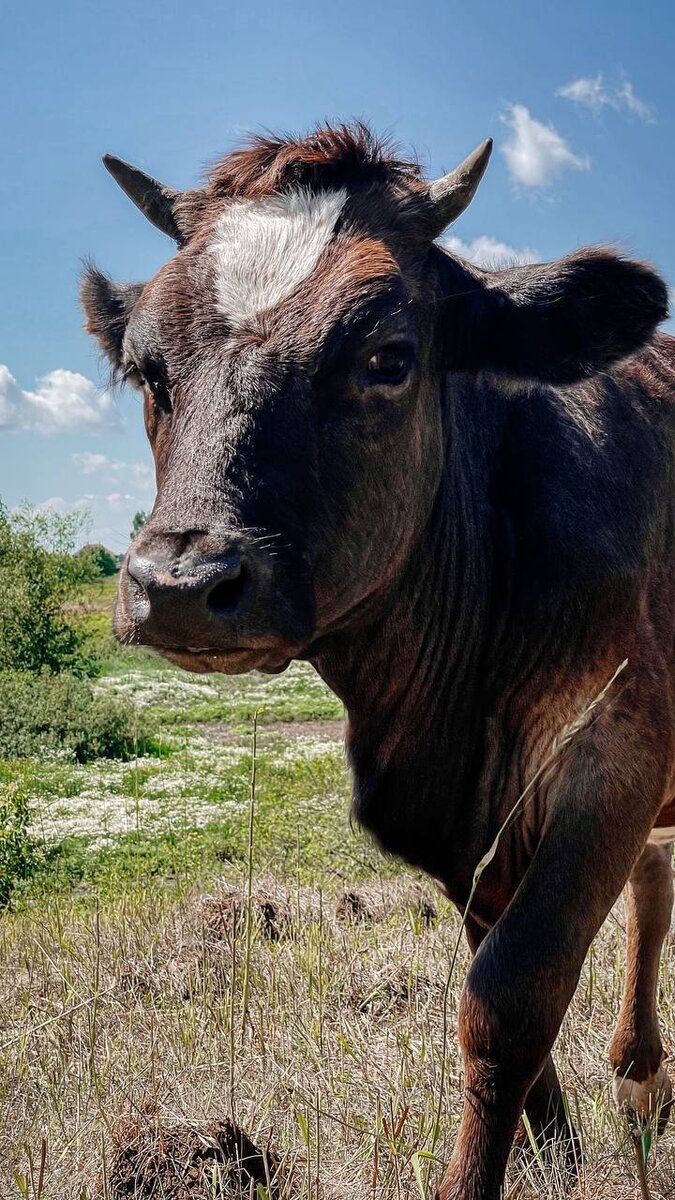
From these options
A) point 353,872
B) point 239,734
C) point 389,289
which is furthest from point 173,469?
point 239,734

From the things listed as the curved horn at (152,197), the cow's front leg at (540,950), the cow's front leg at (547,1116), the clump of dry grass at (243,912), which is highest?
the curved horn at (152,197)

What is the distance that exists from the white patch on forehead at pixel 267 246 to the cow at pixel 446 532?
1 centimetres

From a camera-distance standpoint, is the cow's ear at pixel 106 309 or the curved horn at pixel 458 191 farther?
the cow's ear at pixel 106 309

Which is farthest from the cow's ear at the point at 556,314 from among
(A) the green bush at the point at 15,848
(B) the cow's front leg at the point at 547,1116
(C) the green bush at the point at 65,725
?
(C) the green bush at the point at 65,725

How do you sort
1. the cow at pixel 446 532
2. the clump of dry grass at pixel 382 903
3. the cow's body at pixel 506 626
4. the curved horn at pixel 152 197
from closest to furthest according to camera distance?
the cow at pixel 446 532
the cow's body at pixel 506 626
the curved horn at pixel 152 197
the clump of dry grass at pixel 382 903

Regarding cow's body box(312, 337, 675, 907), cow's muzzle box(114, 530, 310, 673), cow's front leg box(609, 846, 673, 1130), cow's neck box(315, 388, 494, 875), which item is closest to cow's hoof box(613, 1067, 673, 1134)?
cow's front leg box(609, 846, 673, 1130)

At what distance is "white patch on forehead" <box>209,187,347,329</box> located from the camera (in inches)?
137

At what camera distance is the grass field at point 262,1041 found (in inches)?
136

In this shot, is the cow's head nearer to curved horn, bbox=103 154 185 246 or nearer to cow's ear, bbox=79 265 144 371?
curved horn, bbox=103 154 185 246

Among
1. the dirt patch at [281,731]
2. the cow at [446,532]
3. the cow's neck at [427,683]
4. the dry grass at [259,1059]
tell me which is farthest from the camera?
the dirt patch at [281,731]

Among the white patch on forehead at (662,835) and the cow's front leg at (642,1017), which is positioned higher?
the white patch on forehead at (662,835)

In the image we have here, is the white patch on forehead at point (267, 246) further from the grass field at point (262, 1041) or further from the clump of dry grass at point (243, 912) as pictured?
the clump of dry grass at point (243, 912)

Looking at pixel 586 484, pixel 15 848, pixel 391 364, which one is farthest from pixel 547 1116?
pixel 15 848

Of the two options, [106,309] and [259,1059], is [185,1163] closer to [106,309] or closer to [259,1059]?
[259,1059]
